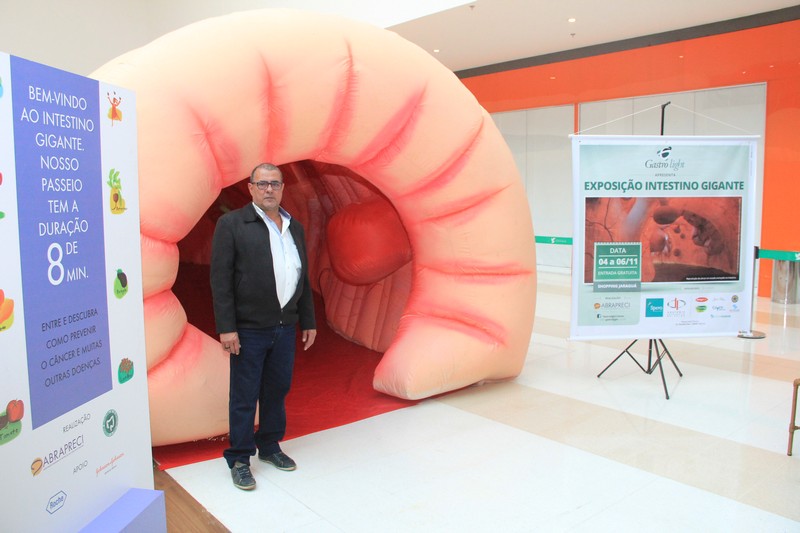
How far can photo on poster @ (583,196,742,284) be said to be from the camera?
347 cm

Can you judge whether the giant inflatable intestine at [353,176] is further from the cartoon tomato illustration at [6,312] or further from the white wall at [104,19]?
the white wall at [104,19]

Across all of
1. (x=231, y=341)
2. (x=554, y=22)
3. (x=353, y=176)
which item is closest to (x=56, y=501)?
(x=231, y=341)

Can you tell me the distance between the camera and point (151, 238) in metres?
2.43

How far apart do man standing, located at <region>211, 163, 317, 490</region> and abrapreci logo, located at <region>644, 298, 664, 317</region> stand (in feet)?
6.60

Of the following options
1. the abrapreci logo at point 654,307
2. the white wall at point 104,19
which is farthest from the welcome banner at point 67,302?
the white wall at point 104,19

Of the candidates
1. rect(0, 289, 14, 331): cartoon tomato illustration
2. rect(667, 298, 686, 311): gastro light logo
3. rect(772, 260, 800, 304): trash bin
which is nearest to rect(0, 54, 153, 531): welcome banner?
rect(0, 289, 14, 331): cartoon tomato illustration

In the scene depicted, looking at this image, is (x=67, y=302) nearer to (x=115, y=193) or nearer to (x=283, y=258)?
(x=115, y=193)

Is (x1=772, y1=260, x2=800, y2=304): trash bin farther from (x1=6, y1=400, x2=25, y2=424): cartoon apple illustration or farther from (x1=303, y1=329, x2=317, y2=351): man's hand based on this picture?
(x1=6, y1=400, x2=25, y2=424): cartoon apple illustration

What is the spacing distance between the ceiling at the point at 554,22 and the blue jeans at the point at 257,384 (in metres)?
4.35

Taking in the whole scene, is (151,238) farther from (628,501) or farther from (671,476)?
(671,476)

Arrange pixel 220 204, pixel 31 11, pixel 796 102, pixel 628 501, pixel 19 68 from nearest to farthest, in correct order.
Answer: pixel 19 68
pixel 628 501
pixel 220 204
pixel 796 102
pixel 31 11

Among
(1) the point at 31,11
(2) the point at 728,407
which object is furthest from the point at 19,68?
(1) the point at 31,11

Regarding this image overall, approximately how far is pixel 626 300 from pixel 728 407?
730 millimetres

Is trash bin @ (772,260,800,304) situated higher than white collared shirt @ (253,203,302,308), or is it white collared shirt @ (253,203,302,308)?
white collared shirt @ (253,203,302,308)
